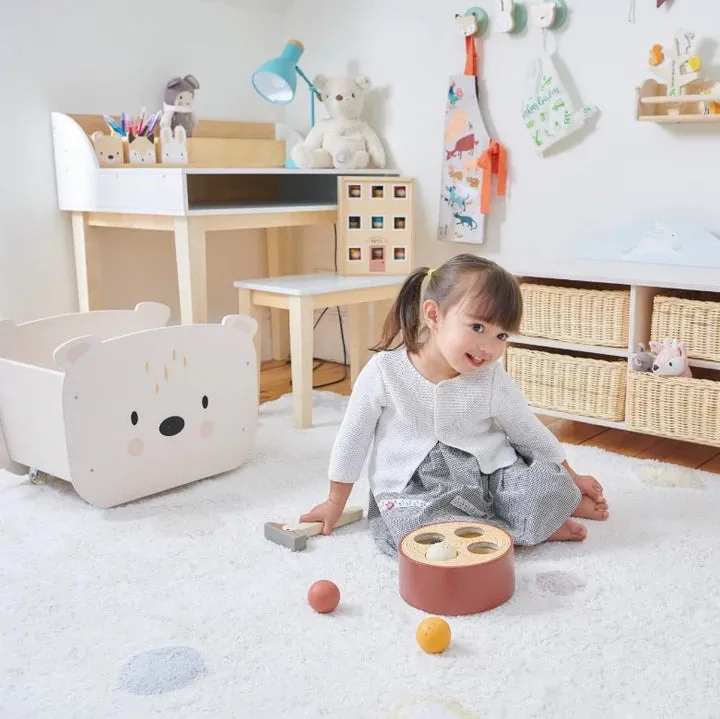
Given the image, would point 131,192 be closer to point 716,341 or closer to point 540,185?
point 540,185

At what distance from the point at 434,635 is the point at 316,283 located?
1.33 metres

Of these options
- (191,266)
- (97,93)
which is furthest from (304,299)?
(97,93)

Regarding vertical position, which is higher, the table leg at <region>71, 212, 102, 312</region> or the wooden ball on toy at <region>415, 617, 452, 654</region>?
the table leg at <region>71, 212, 102, 312</region>

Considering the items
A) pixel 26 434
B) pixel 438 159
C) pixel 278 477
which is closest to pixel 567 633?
pixel 278 477

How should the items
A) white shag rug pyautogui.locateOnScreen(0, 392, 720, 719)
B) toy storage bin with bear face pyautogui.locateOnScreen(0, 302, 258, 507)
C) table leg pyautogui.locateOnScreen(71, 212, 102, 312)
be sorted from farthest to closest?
1. table leg pyautogui.locateOnScreen(71, 212, 102, 312)
2. toy storage bin with bear face pyautogui.locateOnScreen(0, 302, 258, 507)
3. white shag rug pyautogui.locateOnScreen(0, 392, 720, 719)

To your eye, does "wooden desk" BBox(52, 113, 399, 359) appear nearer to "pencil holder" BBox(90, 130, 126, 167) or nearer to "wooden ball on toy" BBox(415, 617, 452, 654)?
"pencil holder" BBox(90, 130, 126, 167)

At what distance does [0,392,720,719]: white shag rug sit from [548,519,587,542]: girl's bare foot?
18mm

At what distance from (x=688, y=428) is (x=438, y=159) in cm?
112

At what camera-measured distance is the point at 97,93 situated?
8.32 ft

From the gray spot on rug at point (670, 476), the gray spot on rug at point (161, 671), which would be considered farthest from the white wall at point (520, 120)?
the gray spot on rug at point (161, 671)

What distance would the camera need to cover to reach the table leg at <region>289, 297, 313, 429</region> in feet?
7.28

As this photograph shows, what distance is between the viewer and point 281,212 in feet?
7.88

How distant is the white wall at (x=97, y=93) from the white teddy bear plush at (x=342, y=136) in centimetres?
33

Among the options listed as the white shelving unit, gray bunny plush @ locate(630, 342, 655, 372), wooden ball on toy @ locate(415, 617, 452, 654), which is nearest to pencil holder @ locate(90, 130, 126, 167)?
the white shelving unit
